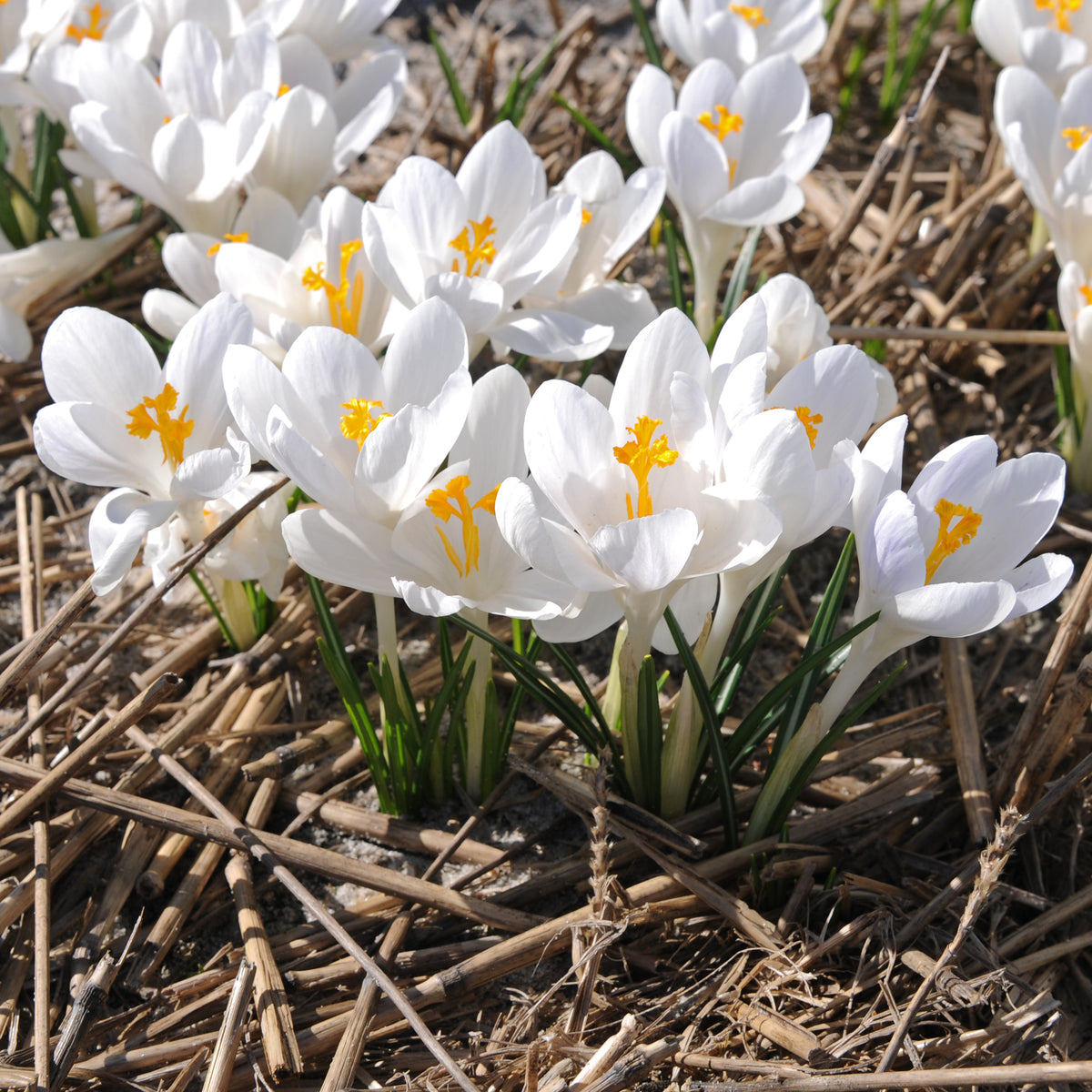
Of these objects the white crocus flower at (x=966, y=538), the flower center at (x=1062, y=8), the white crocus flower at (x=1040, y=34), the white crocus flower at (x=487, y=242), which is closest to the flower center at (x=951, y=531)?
the white crocus flower at (x=966, y=538)

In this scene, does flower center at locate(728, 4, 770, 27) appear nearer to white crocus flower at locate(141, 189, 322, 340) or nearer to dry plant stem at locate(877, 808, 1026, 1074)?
white crocus flower at locate(141, 189, 322, 340)

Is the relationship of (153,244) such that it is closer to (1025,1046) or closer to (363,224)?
(363,224)

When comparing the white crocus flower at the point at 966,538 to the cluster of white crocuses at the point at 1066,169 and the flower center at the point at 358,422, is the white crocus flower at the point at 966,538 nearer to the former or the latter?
the flower center at the point at 358,422

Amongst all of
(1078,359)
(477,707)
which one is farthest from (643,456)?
(1078,359)

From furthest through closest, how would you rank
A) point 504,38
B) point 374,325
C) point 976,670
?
1. point 504,38
2. point 976,670
3. point 374,325

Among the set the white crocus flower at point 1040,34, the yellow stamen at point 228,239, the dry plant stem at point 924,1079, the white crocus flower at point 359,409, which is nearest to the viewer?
the dry plant stem at point 924,1079

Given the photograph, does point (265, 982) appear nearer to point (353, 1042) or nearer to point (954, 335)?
point (353, 1042)

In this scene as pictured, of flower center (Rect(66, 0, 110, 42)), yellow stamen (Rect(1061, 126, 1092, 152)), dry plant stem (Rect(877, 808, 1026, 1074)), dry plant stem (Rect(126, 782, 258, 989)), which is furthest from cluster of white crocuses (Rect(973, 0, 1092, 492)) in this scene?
flower center (Rect(66, 0, 110, 42))

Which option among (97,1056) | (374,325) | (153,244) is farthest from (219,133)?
(97,1056)
